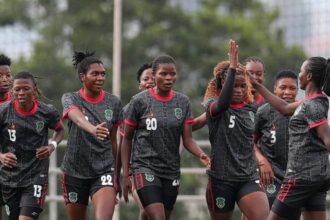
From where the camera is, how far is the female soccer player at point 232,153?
12.9 m

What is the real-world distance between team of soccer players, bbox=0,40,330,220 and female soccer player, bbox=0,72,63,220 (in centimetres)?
1

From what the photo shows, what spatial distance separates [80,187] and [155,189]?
2.98 ft

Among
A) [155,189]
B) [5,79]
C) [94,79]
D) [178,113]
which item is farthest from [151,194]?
[5,79]

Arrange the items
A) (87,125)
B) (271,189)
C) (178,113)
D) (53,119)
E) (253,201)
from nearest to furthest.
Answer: (87,125) → (253,201) → (178,113) → (53,119) → (271,189)

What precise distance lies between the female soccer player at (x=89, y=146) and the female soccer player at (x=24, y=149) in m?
0.32

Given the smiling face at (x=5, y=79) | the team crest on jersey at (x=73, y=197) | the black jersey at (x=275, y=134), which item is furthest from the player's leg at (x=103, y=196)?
the black jersey at (x=275, y=134)

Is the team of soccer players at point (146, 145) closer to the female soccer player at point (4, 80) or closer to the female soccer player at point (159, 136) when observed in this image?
the female soccer player at point (159, 136)

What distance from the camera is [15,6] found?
3897 centimetres

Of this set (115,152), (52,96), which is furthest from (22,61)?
(115,152)

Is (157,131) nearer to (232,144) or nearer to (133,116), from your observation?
(133,116)

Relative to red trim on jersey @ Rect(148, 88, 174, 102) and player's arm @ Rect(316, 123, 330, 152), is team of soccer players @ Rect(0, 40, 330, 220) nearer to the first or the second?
red trim on jersey @ Rect(148, 88, 174, 102)

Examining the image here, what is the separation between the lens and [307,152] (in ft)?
39.7

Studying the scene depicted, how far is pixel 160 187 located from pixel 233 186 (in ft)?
2.69

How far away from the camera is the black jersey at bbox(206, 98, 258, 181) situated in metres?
13.0
